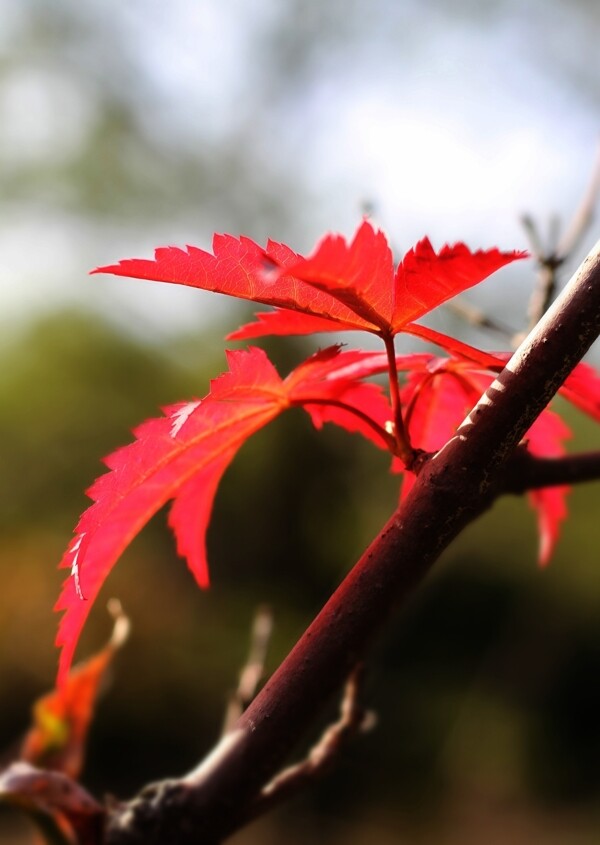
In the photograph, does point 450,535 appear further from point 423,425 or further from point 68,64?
point 68,64

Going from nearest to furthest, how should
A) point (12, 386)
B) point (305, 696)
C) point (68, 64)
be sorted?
1. point (305, 696)
2. point (12, 386)
3. point (68, 64)

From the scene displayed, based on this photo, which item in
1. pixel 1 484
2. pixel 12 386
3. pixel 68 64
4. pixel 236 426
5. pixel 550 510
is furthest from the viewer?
pixel 68 64

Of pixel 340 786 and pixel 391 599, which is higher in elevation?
pixel 391 599

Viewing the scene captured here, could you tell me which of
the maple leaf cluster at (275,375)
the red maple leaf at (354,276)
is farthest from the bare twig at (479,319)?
the red maple leaf at (354,276)

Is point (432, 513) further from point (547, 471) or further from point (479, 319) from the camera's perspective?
point (479, 319)

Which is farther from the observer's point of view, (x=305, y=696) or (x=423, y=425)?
(x=423, y=425)

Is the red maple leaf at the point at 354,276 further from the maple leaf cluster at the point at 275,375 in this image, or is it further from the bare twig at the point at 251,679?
the bare twig at the point at 251,679

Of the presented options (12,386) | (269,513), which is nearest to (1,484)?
(12,386)
